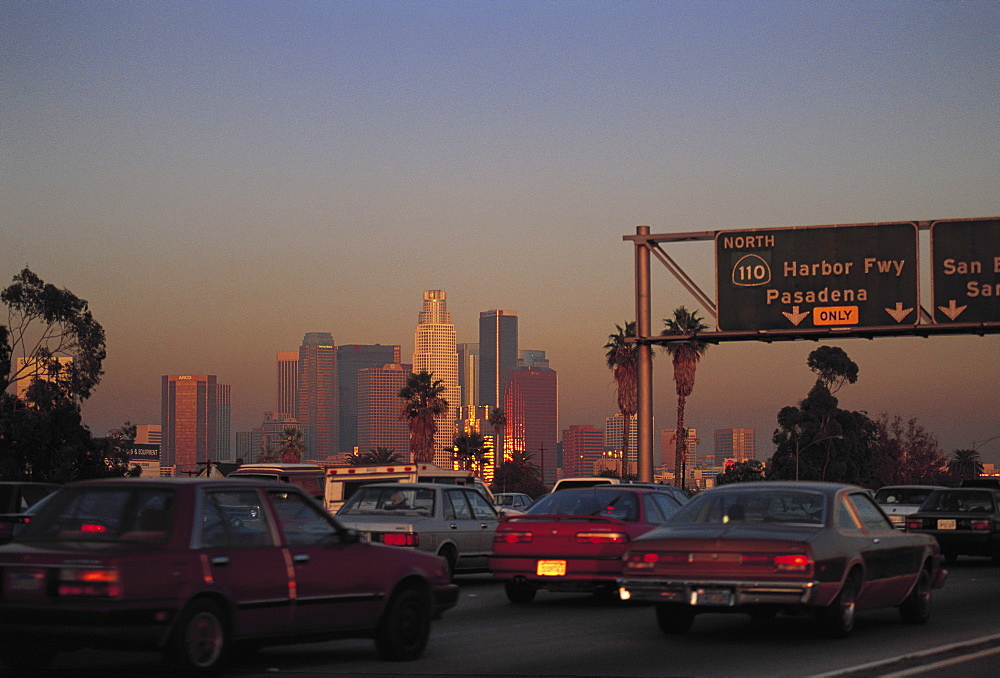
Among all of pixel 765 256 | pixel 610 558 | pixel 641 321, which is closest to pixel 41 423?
pixel 641 321

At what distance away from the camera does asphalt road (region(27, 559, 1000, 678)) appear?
10547 mm

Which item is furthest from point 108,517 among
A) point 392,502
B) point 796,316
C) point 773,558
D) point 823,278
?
point 823,278

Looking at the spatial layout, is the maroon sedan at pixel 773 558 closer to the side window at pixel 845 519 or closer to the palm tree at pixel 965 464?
the side window at pixel 845 519

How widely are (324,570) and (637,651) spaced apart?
9.80ft

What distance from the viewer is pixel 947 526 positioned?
24.8m

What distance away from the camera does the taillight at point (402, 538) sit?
691 inches

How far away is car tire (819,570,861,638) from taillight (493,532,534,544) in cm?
452

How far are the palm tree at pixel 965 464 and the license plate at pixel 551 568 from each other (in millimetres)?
135249

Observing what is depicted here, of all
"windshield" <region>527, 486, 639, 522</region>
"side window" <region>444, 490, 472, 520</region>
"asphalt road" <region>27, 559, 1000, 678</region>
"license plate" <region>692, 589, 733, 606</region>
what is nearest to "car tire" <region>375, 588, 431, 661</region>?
"asphalt road" <region>27, 559, 1000, 678</region>

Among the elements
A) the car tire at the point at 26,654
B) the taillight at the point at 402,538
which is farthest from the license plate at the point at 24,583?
the taillight at the point at 402,538

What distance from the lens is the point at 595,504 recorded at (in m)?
16.6

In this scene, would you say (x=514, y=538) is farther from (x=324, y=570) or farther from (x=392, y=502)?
(x=324, y=570)

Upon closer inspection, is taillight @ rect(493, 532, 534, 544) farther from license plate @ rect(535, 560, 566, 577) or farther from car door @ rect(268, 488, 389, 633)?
car door @ rect(268, 488, 389, 633)

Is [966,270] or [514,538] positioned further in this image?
[966,270]
